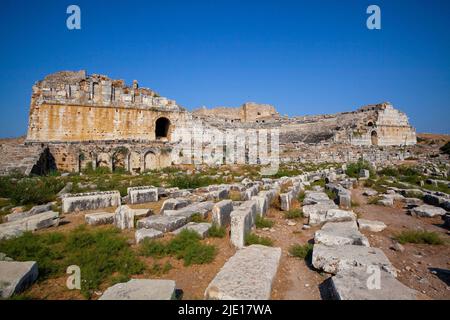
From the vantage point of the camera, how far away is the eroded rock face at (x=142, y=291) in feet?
8.31

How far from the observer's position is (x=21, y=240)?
4.54 meters

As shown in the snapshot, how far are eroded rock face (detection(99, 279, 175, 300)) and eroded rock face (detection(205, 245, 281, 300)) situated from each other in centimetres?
41

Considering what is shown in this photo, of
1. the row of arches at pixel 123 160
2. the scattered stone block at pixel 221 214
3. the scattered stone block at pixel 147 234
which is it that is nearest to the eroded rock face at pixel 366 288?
the scattered stone block at pixel 221 214

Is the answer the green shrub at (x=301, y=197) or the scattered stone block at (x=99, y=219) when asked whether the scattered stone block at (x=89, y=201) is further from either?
the green shrub at (x=301, y=197)

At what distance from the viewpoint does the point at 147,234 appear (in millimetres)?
4859

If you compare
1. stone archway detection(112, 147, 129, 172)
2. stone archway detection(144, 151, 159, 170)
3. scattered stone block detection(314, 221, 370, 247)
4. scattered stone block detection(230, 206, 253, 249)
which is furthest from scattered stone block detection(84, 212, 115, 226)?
stone archway detection(144, 151, 159, 170)

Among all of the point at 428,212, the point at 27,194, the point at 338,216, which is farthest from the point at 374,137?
the point at 27,194

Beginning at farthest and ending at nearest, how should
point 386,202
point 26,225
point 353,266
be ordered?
point 386,202, point 26,225, point 353,266

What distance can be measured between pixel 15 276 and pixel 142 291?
1738mm

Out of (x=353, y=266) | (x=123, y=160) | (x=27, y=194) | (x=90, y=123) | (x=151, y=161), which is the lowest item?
(x=353, y=266)

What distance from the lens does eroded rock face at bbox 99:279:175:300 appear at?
253 cm

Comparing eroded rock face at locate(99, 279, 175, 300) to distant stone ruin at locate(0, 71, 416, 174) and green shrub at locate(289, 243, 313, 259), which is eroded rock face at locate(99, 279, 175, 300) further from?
distant stone ruin at locate(0, 71, 416, 174)

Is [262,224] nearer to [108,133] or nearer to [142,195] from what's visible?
[142,195]
